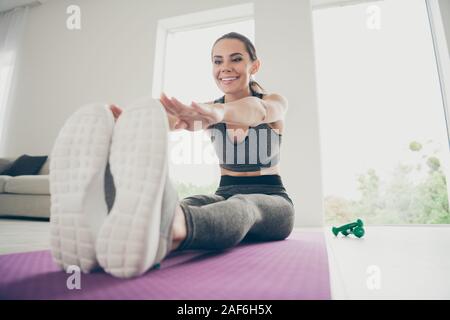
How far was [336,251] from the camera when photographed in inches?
40.2

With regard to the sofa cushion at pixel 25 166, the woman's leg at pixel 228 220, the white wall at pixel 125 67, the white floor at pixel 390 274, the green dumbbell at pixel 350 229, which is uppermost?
the white wall at pixel 125 67

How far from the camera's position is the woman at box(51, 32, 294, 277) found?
0.50m

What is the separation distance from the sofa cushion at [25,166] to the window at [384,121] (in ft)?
10.1

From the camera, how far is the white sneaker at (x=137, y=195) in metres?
0.49

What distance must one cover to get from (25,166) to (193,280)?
3335 mm

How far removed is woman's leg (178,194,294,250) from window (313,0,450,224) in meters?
1.81

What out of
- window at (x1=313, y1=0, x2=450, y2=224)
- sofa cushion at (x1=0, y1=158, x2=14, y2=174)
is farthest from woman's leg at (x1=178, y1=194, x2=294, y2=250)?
sofa cushion at (x1=0, y1=158, x2=14, y2=174)

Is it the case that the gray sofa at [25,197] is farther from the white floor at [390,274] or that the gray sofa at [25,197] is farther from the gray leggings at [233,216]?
the gray leggings at [233,216]

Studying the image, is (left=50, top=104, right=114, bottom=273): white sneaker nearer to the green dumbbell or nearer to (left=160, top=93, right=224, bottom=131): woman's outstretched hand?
(left=160, top=93, right=224, bottom=131): woman's outstretched hand

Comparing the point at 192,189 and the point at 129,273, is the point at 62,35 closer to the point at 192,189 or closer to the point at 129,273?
the point at 192,189

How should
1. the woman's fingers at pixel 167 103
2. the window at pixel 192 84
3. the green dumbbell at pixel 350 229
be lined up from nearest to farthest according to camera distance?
the woman's fingers at pixel 167 103 < the green dumbbell at pixel 350 229 < the window at pixel 192 84

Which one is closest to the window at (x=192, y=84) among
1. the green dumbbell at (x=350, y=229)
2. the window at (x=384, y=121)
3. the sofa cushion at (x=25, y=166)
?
the window at (x=384, y=121)
